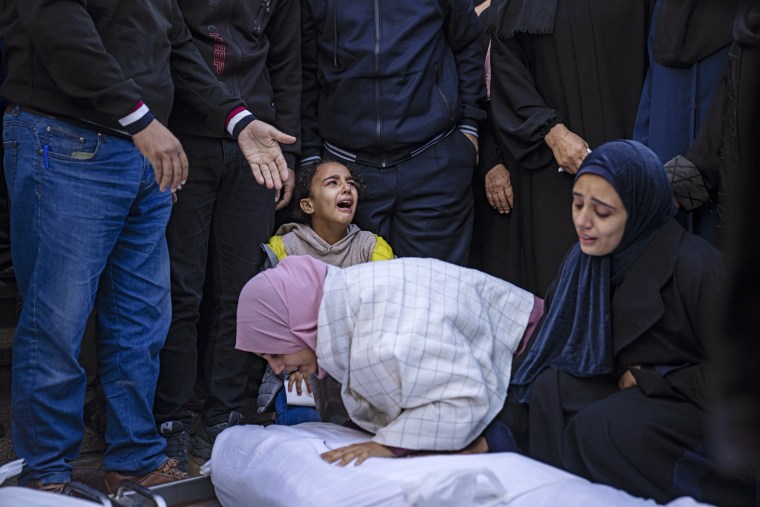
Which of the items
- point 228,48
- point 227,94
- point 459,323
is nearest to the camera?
point 459,323

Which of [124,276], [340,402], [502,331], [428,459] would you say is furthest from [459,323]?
[124,276]

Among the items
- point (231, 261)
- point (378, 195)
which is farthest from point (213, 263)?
point (378, 195)

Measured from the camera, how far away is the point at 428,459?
2209mm

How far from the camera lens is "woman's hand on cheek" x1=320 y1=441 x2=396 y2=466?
2252mm

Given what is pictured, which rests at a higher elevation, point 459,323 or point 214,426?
point 459,323

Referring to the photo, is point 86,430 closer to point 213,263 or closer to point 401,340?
point 213,263

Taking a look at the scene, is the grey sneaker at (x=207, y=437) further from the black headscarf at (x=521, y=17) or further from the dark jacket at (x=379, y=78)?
the black headscarf at (x=521, y=17)

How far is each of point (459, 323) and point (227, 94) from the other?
103 centimetres

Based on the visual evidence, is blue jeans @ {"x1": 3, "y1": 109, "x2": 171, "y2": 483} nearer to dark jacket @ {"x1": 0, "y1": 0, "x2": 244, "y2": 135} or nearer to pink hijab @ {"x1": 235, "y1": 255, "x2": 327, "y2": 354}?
dark jacket @ {"x1": 0, "y1": 0, "x2": 244, "y2": 135}

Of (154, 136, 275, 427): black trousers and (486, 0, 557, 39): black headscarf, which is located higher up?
(486, 0, 557, 39): black headscarf

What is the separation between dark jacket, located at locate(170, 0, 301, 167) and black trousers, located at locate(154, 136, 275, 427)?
0.43 feet

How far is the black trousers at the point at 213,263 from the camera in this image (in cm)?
291

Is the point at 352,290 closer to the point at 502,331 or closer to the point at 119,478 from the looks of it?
the point at 502,331

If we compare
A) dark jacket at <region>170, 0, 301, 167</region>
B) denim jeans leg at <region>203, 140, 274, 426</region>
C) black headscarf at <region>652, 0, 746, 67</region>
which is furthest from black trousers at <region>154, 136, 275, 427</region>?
black headscarf at <region>652, 0, 746, 67</region>
